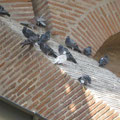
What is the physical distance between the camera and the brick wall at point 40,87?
6945 millimetres

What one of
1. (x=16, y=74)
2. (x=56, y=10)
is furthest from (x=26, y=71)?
(x=56, y=10)

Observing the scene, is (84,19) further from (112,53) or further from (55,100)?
(55,100)

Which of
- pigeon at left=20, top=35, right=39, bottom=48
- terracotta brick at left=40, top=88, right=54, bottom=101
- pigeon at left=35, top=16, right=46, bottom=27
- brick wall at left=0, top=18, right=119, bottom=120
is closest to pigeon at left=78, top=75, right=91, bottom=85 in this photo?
brick wall at left=0, top=18, right=119, bottom=120

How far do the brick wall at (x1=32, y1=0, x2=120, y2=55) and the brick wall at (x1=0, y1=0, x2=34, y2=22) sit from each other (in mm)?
275

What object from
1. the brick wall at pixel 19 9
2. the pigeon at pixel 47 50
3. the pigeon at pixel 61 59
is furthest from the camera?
the brick wall at pixel 19 9

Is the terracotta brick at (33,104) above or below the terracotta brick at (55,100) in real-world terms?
below

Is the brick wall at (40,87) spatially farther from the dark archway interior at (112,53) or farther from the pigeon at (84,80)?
the dark archway interior at (112,53)

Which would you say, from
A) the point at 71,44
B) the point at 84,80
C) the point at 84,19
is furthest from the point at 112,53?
the point at 84,80

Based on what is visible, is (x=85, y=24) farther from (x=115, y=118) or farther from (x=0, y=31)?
(x=115, y=118)

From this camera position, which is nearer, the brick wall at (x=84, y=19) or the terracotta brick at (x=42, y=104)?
the terracotta brick at (x=42, y=104)

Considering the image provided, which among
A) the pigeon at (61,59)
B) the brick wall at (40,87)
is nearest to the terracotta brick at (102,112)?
the brick wall at (40,87)

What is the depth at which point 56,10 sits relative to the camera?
32.8 feet

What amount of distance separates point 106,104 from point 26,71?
60.5 inches

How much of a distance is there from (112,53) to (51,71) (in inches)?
165
